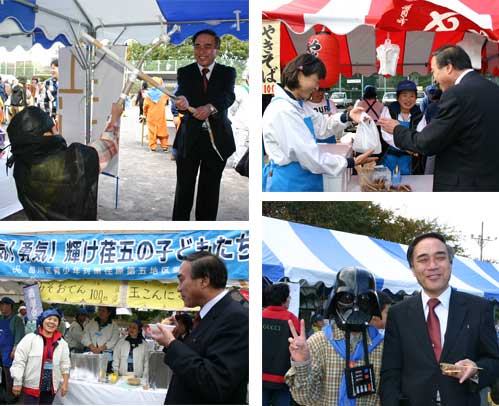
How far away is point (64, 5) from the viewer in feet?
9.20

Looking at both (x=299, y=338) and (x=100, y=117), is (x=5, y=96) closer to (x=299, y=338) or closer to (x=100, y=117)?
(x=100, y=117)

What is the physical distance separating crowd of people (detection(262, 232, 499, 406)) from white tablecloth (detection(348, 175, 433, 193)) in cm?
58

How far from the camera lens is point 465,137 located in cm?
217

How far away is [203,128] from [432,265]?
1.26 metres

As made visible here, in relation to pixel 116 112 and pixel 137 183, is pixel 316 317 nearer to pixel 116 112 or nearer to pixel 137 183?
pixel 137 183

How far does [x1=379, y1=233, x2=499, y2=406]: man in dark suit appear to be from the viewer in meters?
1.96

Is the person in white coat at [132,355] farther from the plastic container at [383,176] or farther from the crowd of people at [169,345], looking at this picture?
the plastic container at [383,176]

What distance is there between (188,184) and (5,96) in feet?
3.81

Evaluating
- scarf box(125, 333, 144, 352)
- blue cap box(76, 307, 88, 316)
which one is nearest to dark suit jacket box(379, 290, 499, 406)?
scarf box(125, 333, 144, 352)

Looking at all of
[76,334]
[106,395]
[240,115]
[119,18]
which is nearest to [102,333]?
[76,334]

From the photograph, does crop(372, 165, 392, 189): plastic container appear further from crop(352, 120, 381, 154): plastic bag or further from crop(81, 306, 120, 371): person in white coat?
crop(81, 306, 120, 371): person in white coat

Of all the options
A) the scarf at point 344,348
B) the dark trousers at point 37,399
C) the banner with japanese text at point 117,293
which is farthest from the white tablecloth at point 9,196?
the scarf at point 344,348

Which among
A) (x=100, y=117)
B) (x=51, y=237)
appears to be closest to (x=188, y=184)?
(x=100, y=117)

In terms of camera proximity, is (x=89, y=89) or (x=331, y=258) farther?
(x=331, y=258)
